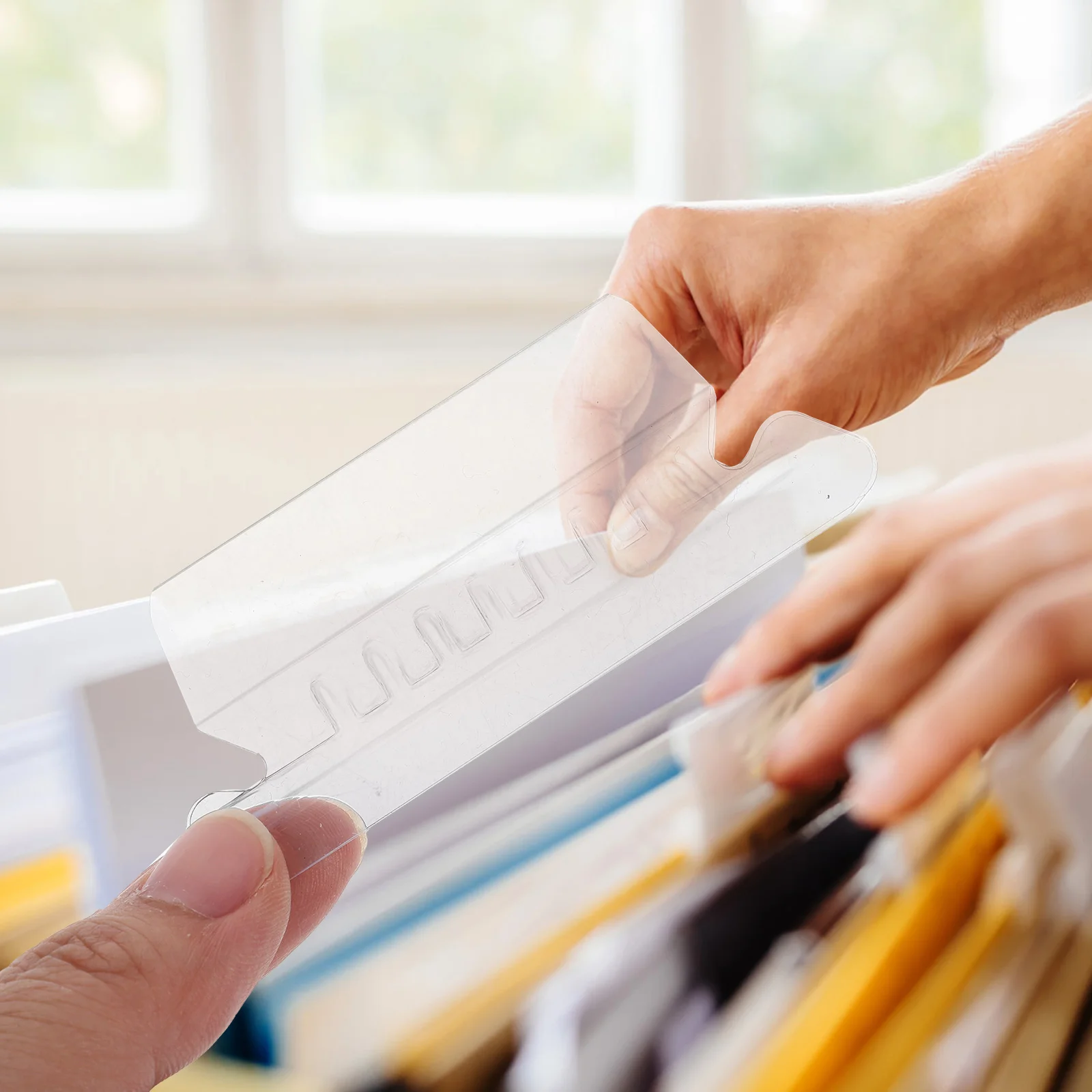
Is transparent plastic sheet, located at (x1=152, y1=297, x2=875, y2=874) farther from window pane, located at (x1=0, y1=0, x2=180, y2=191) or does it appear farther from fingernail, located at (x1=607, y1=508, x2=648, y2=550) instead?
window pane, located at (x1=0, y1=0, x2=180, y2=191)

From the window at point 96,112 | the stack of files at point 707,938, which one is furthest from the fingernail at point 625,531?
the window at point 96,112

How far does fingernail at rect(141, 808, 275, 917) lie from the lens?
315 millimetres

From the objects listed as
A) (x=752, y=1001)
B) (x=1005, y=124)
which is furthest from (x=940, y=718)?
(x=1005, y=124)

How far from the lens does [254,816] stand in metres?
0.35

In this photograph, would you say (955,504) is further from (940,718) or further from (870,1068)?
(870,1068)

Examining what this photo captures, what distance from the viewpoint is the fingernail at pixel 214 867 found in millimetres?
315

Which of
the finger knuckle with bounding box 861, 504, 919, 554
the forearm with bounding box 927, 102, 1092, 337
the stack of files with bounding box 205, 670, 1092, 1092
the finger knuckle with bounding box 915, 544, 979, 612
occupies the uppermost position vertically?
the forearm with bounding box 927, 102, 1092, 337

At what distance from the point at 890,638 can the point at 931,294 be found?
16 cm

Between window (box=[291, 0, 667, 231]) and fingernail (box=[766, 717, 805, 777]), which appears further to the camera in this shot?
window (box=[291, 0, 667, 231])

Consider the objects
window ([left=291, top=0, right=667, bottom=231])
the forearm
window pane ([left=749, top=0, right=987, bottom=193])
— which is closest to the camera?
the forearm

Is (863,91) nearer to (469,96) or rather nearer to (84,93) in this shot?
(469,96)

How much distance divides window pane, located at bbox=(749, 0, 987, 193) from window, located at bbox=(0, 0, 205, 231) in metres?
0.69

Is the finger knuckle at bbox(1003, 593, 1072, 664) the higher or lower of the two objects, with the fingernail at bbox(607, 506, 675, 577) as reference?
lower

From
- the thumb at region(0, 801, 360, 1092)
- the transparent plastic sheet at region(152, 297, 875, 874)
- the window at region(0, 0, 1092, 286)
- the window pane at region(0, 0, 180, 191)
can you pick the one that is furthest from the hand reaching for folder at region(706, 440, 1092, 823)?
the window pane at region(0, 0, 180, 191)
